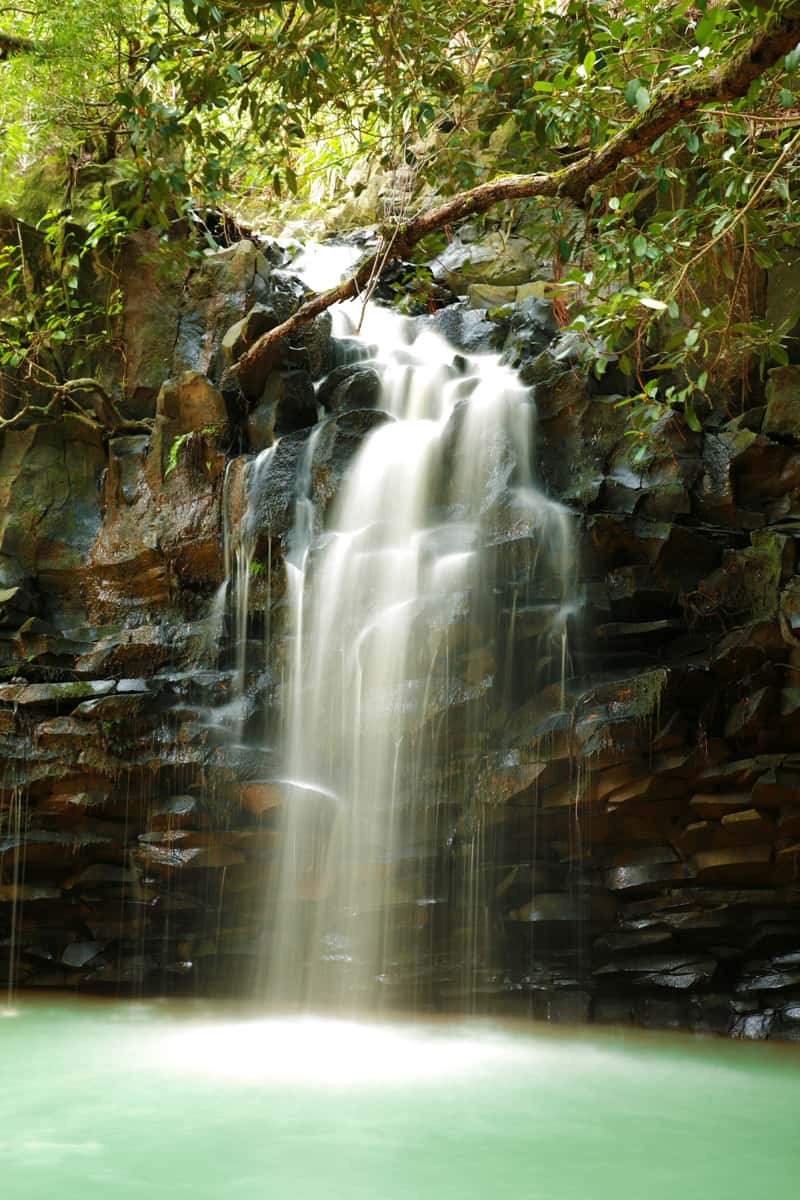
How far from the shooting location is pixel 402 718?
8141 mm

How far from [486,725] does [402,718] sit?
64 cm

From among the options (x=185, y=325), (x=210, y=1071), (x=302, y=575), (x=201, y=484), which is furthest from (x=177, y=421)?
(x=210, y=1071)

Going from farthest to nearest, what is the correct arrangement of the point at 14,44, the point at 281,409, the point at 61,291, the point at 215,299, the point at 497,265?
1. the point at 497,265
2. the point at 215,299
3. the point at 61,291
4. the point at 14,44
5. the point at 281,409

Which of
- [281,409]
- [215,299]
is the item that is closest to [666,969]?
[281,409]

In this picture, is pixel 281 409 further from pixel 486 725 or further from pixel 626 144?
pixel 626 144

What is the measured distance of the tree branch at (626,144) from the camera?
5.33 meters

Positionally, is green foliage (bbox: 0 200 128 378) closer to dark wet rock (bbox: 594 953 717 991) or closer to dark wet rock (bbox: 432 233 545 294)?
dark wet rock (bbox: 432 233 545 294)

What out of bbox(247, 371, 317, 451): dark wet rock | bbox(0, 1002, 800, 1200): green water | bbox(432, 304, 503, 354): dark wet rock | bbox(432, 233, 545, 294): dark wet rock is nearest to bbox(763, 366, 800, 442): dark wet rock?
bbox(432, 304, 503, 354): dark wet rock

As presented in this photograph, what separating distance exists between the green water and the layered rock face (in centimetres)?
90

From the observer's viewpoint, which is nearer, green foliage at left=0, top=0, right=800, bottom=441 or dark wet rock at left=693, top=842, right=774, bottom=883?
green foliage at left=0, top=0, right=800, bottom=441

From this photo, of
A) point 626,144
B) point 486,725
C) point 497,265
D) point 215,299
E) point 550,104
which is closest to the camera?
point 626,144

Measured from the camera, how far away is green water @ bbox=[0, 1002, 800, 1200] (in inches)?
167

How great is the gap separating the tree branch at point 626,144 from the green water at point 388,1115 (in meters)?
5.13

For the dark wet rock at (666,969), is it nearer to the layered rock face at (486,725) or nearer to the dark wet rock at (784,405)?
the layered rock face at (486,725)
